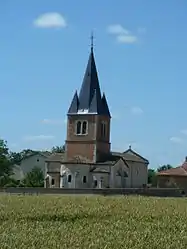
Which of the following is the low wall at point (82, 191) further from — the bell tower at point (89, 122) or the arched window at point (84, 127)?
the arched window at point (84, 127)

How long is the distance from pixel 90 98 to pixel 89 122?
377cm

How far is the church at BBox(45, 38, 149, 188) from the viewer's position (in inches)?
3765

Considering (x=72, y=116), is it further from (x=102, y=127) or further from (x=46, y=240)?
(x=46, y=240)

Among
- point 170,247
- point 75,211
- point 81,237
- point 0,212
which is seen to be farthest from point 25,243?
point 75,211

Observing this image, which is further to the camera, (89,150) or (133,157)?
(133,157)

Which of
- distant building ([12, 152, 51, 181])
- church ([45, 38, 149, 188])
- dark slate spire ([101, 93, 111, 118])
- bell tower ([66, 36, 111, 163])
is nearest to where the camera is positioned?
church ([45, 38, 149, 188])

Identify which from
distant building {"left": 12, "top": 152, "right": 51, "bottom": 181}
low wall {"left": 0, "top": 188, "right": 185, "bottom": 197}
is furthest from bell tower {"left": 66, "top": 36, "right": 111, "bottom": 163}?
distant building {"left": 12, "top": 152, "right": 51, "bottom": 181}

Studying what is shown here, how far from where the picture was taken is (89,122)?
9756 centimetres

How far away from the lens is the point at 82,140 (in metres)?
97.1

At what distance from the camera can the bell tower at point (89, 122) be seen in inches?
3812

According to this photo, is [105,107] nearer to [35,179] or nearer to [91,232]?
[35,179]

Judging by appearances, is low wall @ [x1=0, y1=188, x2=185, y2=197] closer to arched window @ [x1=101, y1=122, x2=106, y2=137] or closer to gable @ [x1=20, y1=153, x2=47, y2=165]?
arched window @ [x1=101, y1=122, x2=106, y2=137]

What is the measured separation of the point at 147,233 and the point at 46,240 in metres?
4.00

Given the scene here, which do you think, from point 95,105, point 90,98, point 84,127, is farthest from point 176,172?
point 90,98
